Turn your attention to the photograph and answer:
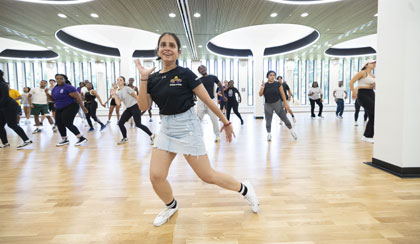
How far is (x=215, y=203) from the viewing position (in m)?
2.30

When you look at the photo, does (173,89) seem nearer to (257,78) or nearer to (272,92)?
(272,92)

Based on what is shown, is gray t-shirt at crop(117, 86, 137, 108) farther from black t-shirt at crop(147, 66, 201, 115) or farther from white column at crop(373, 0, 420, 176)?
white column at crop(373, 0, 420, 176)

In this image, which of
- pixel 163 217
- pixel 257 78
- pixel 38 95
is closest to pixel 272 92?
pixel 163 217

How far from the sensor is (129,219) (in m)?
2.03

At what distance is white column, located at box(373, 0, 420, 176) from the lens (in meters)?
2.88

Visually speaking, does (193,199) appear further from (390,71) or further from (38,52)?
(38,52)

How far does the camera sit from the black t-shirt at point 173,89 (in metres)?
1.71

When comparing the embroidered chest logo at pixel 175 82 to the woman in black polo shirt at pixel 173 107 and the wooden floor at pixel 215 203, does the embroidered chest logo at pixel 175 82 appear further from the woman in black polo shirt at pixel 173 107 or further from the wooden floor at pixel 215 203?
the wooden floor at pixel 215 203

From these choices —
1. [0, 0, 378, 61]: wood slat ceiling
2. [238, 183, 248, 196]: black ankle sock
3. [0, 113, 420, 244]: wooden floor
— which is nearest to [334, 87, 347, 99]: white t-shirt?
[0, 0, 378, 61]: wood slat ceiling

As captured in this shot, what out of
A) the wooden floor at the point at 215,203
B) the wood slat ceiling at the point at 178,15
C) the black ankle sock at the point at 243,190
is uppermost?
the wood slat ceiling at the point at 178,15

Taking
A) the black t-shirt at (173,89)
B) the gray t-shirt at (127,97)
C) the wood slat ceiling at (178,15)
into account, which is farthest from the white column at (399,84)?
the gray t-shirt at (127,97)

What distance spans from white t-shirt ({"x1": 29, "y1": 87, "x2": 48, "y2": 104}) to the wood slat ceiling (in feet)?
8.03

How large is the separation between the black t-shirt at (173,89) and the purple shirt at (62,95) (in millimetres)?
4217

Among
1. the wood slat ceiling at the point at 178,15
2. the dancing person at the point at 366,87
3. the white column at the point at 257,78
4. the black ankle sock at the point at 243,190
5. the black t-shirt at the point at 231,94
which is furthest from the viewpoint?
the white column at the point at 257,78
